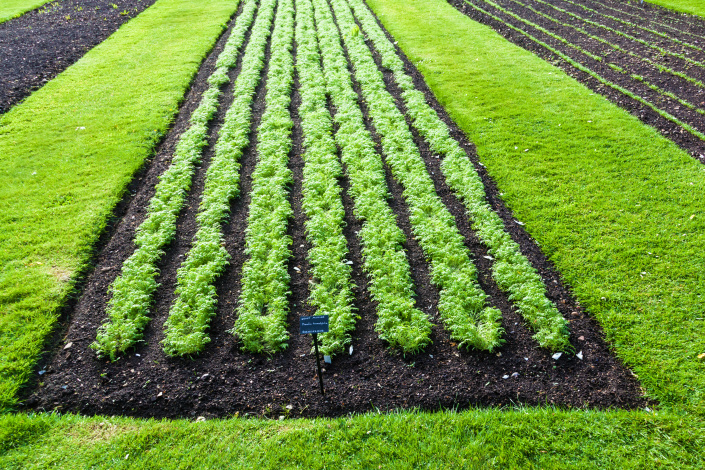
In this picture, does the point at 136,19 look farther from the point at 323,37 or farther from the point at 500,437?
the point at 500,437

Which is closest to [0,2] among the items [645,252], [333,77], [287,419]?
[333,77]

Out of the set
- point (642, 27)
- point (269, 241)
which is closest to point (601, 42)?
point (642, 27)

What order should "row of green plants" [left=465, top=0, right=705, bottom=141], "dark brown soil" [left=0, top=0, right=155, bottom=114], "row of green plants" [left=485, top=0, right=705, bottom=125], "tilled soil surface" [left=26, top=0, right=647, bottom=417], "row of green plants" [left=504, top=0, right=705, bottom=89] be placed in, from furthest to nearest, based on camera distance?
"dark brown soil" [left=0, top=0, right=155, bottom=114], "row of green plants" [left=504, top=0, right=705, bottom=89], "row of green plants" [left=485, top=0, right=705, bottom=125], "row of green plants" [left=465, top=0, right=705, bottom=141], "tilled soil surface" [left=26, top=0, right=647, bottom=417]

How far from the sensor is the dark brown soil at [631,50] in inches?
470

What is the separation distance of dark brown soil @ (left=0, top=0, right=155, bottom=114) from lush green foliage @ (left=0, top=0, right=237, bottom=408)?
80 centimetres

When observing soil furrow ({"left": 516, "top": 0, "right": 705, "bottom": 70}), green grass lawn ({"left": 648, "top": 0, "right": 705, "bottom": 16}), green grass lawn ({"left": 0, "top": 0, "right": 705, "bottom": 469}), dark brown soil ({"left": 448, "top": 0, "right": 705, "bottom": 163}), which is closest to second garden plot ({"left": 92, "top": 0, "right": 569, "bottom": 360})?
green grass lawn ({"left": 0, "top": 0, "right": 705, "bottom": 469})

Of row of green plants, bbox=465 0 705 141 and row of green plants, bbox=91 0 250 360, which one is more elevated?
row of green plants, bbox=465 0 705 141

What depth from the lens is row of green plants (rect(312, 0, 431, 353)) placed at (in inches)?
251

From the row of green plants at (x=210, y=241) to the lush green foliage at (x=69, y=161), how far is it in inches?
72.2

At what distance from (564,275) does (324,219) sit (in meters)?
4.27

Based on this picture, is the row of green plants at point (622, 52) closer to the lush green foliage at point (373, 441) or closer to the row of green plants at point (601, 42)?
the row of green plants at point (601, 42)

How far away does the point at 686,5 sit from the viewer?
21922 millimetres

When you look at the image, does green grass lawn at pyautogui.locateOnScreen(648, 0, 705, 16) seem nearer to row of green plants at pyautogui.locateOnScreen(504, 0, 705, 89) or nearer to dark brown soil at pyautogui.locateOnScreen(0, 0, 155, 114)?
row of green plants at pyautogui.locateOnScreen(504, 0, 705, 89)

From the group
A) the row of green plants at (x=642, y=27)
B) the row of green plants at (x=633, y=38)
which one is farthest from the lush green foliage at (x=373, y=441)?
the row of green plants at (x=642, y=27)
